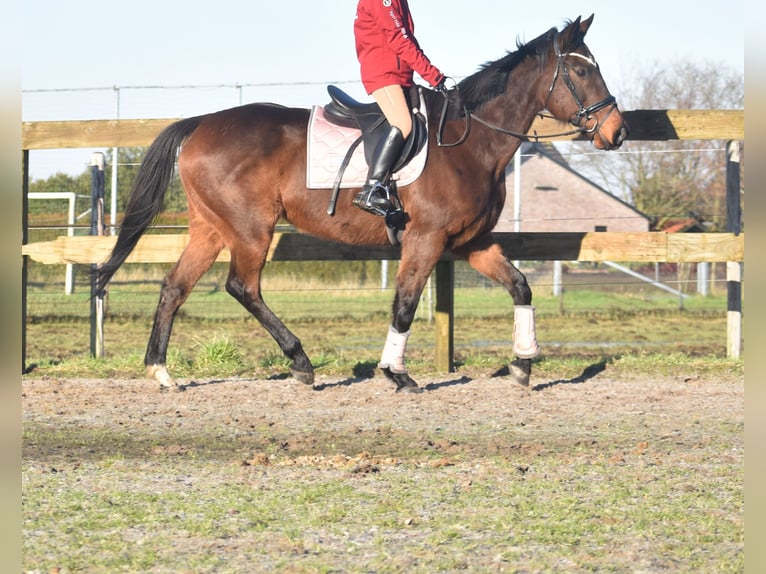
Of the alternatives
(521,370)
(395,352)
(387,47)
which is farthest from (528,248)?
(387,47)

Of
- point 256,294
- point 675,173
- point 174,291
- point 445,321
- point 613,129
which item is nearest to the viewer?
point 613,129

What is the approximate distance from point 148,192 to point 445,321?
2.93 metres

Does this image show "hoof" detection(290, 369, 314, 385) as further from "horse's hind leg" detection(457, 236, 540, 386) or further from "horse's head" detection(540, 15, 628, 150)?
"horse's head" detection(540, 15, 628, 150)

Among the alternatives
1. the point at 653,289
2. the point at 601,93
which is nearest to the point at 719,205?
the point at 653,289

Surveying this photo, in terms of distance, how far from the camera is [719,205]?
26.7 meters

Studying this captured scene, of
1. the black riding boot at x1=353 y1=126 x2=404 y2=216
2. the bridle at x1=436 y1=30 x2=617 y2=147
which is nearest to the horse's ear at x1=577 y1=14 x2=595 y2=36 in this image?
the bridle at x1=436 y1=30 x2=617 y2=147

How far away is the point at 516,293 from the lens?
7758 millimetres

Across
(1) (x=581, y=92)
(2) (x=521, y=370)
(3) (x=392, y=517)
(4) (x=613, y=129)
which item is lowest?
(3) (x=392, y=517)

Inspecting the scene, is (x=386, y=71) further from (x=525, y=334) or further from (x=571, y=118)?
(x=525, y=334)

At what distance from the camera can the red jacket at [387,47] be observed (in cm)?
723

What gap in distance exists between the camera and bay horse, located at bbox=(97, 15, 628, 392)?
7488 mm

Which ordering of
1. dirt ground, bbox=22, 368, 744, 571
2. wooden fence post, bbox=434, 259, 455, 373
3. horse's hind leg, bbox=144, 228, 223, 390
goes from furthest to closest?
wooden fence post, bbox=434, 259, 455, 373, horse's hind leg, bbox=144, 228, 223, 390, dirt ground, bbox=22, 368, 744, 571

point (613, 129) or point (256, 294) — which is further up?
point (613, 129)

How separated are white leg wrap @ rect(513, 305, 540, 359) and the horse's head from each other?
4.80 ft
